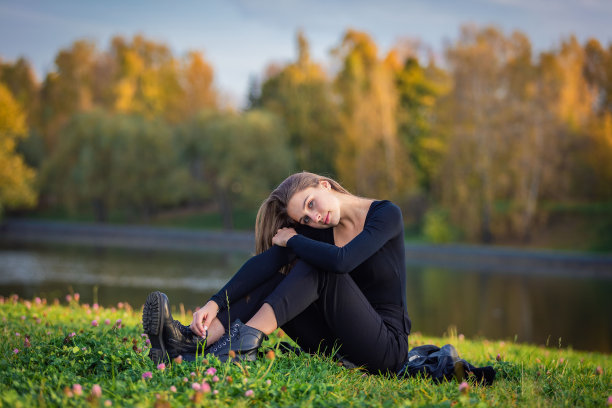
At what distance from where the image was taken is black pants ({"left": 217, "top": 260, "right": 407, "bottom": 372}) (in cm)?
296

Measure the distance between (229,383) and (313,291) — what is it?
0.67 meters

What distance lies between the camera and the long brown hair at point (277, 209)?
350 cm

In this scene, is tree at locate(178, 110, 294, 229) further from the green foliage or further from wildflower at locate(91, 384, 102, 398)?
wildflower at locate(91, 384, 102, 398)

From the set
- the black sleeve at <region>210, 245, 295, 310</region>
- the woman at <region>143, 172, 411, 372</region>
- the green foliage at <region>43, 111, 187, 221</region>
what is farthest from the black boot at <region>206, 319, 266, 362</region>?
the green foliage at <region>43, 111, 187, 221</region>

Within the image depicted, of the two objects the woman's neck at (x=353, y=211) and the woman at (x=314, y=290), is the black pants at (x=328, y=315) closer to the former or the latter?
the woman at (x=314, y=290)

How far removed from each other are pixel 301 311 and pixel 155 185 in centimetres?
2812

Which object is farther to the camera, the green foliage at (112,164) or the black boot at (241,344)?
the green foliage at (112,164)

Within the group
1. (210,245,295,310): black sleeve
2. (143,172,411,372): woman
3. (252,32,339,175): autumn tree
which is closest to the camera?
(143,172,411,372): woman

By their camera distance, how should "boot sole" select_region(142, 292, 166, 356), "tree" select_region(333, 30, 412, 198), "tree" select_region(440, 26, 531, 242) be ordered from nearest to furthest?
"boot sole" select_region(142, 292, 166, 356) < "tree" select_region(440, 26, 531, 242) < "tree" select_region(333, 30, 412, 198)

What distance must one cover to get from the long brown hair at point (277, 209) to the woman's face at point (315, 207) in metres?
0.06

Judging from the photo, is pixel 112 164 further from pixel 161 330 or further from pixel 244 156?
pixel 161 330

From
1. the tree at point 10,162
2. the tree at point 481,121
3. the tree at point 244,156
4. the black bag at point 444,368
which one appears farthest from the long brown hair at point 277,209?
the tree at point 244,156

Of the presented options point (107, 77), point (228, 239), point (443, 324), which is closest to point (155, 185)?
point (228, 239)

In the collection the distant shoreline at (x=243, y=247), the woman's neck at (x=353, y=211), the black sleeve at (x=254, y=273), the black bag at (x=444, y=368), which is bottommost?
the distant shoreline at (x=243, y=247)
